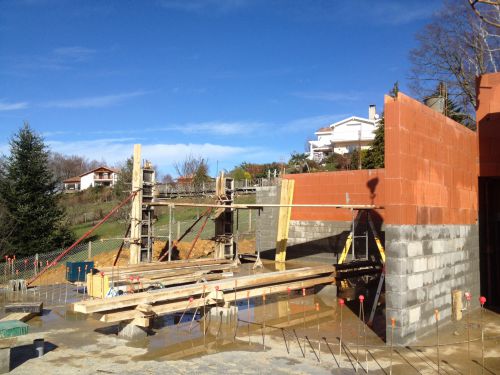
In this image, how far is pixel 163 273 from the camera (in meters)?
14.0

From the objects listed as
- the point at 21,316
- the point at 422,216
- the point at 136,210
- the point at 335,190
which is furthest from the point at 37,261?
the point at 422,216

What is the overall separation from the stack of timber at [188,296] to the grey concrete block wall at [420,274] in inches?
143

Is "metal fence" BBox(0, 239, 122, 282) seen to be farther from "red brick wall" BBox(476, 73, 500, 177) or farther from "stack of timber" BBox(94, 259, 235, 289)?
"red brick wall" BBox(476, 73, 500, 177)

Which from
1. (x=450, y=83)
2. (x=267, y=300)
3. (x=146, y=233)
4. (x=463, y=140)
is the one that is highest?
(x=450, y=83)

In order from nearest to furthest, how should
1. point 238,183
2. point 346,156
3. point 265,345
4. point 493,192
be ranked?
1. point 265,345
2. point 493,192
3. point 238,183
4. point 346,156

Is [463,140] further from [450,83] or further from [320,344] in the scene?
[450,83]

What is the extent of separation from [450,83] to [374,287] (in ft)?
68.9

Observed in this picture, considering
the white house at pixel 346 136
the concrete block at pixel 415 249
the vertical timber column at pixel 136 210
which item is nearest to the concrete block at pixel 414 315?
the concrete block at pixel 415 249

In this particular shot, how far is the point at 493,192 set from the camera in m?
14.2

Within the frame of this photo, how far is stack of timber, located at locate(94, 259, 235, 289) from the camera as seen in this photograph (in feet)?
40.3

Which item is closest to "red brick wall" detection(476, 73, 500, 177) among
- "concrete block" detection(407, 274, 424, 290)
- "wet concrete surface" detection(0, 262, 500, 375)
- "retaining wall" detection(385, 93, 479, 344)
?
"retaining wall" detection(385, 93, 479, 344)

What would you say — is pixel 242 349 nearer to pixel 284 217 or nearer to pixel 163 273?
pixel 163 273

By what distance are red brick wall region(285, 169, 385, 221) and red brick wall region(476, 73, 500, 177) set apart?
5.17 m

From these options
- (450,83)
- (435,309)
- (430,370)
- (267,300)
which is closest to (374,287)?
(267,300)
